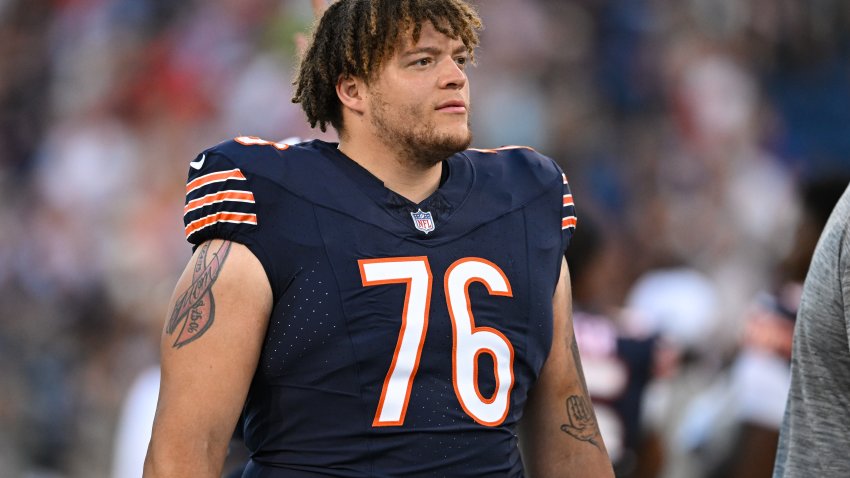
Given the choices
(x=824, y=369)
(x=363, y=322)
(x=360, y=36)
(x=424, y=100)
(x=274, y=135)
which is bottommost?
(x=824, y=369)

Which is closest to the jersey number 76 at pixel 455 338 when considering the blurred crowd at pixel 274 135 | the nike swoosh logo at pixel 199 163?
the nike swoosh logo at pixel 199 163

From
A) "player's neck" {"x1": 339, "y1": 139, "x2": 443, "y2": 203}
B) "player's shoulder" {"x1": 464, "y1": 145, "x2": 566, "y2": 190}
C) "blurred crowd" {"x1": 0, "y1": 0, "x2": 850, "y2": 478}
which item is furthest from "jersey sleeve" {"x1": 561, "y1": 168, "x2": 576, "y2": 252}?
"blurred crowd" {"x1": 0, "y1": 0, "x2": 850, "y2": 478}

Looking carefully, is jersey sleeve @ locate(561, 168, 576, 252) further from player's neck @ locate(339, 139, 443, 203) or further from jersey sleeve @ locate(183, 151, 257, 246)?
jersey sleeve @ locate(183, 151, 257, 246)

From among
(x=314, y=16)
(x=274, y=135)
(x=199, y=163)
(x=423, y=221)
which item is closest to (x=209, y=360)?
(x=199, y=163)

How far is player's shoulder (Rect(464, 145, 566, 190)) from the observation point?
3393 mm

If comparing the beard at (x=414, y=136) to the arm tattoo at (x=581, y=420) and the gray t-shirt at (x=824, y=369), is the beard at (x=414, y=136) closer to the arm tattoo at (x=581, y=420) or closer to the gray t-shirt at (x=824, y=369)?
the arm tattoo at (x=581, y=420)

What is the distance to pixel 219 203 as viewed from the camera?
9.84 ft

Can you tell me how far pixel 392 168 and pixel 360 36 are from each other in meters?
0.31

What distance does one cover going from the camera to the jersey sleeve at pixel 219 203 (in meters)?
2.99

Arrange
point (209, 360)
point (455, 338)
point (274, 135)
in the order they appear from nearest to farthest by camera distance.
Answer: point (209, 360), point (455, 338), point (274, 135)

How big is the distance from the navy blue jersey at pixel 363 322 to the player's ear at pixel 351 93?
14 cm

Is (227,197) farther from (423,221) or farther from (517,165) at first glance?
→ (517,165)

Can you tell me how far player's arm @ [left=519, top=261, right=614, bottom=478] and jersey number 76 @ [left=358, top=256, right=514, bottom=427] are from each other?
0.85ft

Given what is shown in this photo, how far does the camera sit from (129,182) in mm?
10766
